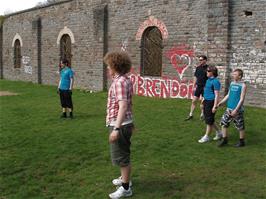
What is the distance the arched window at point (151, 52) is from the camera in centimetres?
1658

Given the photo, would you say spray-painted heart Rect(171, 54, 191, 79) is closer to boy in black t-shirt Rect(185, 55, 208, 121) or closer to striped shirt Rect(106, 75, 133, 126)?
boy in black t-shirt Rect(185, 55, 208, 121)

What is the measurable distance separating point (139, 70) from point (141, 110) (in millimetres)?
4669

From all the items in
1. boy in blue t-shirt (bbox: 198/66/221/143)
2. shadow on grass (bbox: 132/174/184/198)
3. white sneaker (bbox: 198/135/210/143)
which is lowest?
shadow on grass (bbox: 132/174/184/198)

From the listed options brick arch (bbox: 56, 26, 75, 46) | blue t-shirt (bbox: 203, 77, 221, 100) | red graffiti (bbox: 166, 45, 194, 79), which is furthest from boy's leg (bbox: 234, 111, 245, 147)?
brick arch (bbox: 56, 26, 75, 46)

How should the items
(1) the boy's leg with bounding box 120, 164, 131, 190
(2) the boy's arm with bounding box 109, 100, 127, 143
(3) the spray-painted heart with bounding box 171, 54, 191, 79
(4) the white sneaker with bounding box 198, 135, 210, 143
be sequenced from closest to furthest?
(2) the boy's arm with bounding box 109, 100, 127, 143, (1) the boy's leg with bounding box 120, 164, 131, 190, (4) the white sneaker with bounding box 198, 135, 210, 143, (3) the spray-painted heart with bounding box 171, 54, 191, 79

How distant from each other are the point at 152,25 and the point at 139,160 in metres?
10.0

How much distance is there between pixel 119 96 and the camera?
518 cm

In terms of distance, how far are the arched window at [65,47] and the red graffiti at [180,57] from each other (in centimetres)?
845

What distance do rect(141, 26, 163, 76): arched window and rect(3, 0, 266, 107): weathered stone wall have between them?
A: 22cm

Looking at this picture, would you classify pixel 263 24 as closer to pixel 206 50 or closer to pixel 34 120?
pixel 206 50

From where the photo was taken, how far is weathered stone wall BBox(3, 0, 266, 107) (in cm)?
1286

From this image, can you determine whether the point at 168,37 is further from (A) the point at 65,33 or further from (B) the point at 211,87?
(A) the point at 65,33

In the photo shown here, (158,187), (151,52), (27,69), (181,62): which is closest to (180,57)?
(181,62)

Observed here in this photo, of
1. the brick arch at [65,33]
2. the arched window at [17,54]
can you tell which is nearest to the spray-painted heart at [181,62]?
the brick arch at [65,33]
